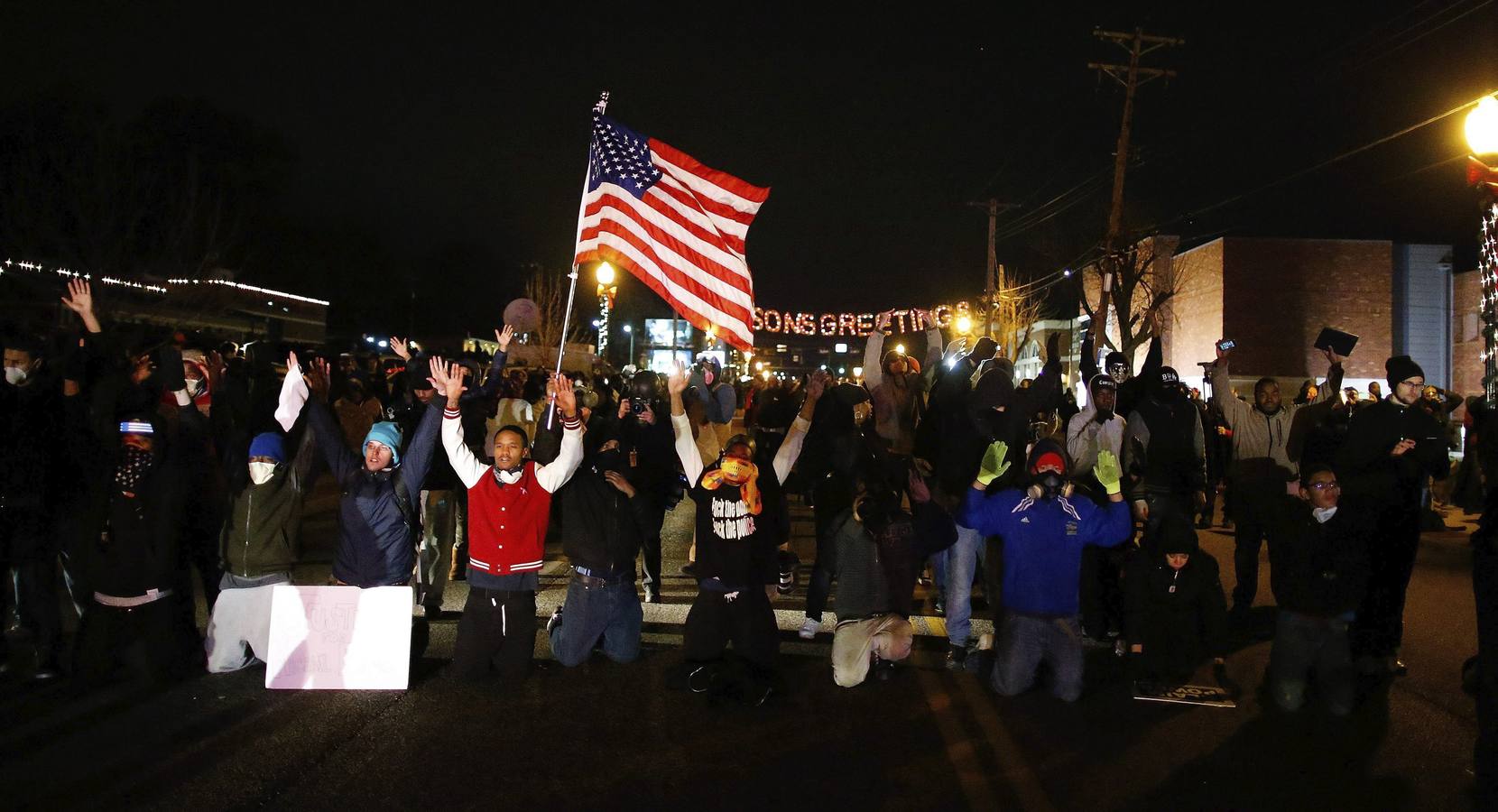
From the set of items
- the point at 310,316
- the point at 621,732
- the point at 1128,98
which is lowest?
the point at 621,732

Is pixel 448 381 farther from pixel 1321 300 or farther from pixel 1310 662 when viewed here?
pixel 1321 300

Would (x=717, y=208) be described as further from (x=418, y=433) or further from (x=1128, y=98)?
(x=1128, y=98)

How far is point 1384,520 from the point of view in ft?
21.9

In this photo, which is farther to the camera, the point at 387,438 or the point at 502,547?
the point at 387,438

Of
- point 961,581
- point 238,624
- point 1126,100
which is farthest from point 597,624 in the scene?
point 1126,100

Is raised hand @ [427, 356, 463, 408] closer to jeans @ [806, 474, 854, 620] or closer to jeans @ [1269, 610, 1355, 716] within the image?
jeans @ [806, 474, 854, 620]

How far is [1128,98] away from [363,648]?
23.9 metres

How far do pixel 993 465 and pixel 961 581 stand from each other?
851mm

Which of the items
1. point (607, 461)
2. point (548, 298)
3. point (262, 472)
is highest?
point (548, 298)

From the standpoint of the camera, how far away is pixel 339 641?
5980 millimetres

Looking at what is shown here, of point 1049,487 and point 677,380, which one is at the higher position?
point 677,380

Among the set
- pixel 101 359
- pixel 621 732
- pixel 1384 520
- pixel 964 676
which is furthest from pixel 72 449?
pixel 1384 520

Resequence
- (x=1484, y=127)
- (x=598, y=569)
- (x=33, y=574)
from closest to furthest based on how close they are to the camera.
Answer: (x=33, y=574) < (x=598, y=569) < (x=1484, y=127)

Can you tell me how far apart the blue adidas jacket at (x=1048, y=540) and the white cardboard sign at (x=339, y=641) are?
370cm
